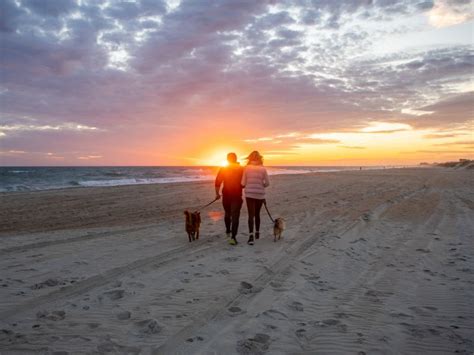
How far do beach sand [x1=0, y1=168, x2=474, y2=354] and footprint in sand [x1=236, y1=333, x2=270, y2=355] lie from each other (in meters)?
0.02

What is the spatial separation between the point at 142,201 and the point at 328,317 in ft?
44.2

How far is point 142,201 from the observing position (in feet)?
54.1

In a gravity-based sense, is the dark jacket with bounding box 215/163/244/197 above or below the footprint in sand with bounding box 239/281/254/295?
above

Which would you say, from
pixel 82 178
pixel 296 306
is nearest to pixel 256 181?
pixel 296 306

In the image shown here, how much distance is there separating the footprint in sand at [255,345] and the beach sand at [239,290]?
0.02 m

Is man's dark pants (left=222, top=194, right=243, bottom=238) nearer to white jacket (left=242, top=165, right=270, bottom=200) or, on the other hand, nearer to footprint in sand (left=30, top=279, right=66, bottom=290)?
white jacket (left=242, top=165, right=270, bottom=200)

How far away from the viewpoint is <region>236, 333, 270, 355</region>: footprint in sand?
11.3 feet

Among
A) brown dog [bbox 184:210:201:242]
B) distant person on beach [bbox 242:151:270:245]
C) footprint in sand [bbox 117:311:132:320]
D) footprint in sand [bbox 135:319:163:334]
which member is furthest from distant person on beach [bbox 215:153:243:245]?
footprint in sand [bbox 135:319:163:334]

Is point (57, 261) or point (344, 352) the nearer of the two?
point (344, 352)

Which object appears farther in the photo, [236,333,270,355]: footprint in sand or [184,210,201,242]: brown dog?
[184,210,201,242]: brown dog

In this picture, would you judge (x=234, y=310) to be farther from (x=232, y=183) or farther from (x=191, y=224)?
(x=232, y=183)

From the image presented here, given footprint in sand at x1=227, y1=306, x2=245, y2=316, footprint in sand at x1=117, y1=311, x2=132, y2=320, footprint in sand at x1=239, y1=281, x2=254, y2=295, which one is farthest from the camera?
footprint in sand at x1=239, y1=281, x2=254, y2=295

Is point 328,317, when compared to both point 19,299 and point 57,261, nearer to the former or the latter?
point 19,299

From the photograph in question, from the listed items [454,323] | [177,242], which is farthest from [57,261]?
[454,323]
